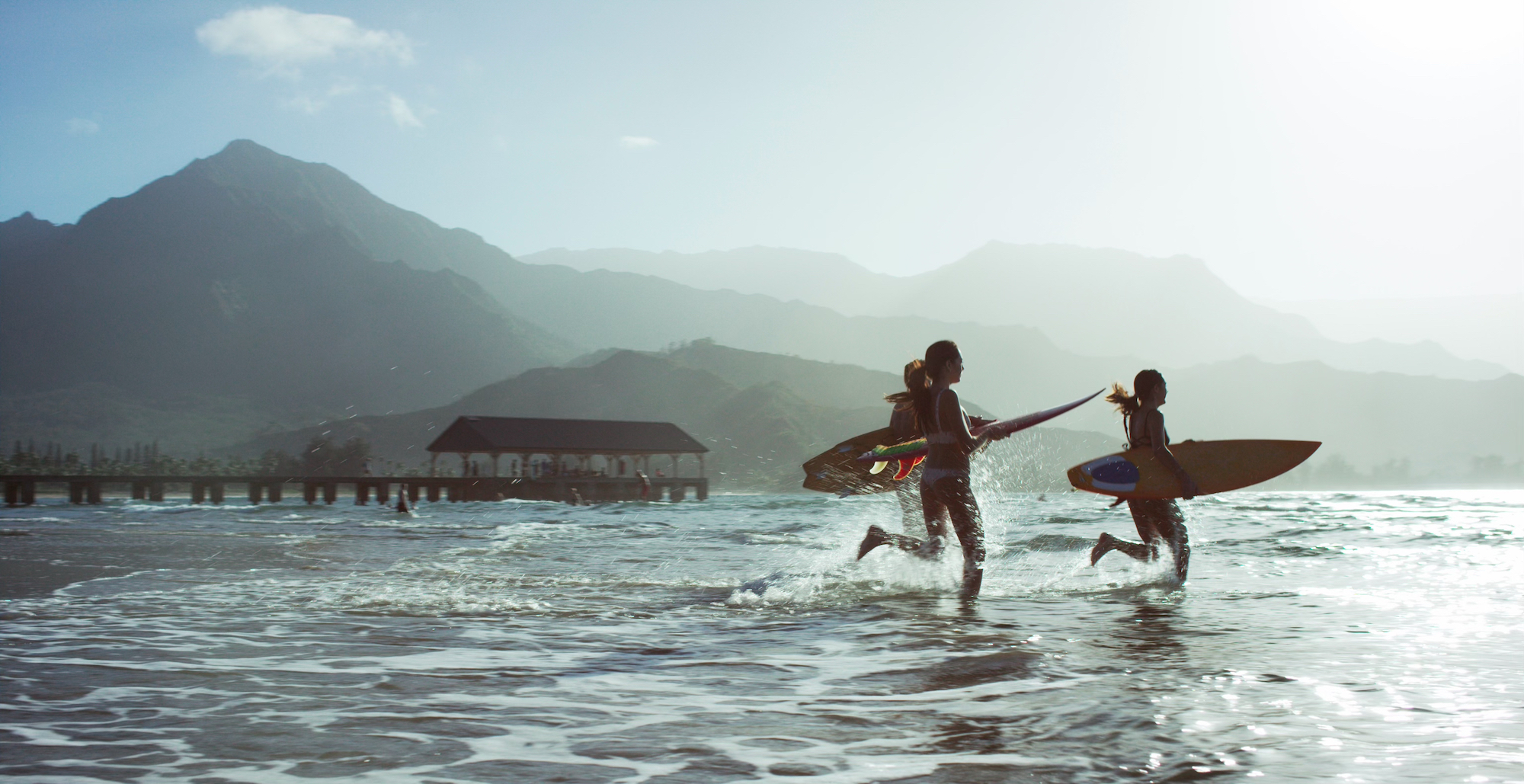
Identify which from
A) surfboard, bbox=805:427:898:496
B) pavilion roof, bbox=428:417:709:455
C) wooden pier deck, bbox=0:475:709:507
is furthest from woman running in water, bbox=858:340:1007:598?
pavilion roof, bbox=428:417:709:455

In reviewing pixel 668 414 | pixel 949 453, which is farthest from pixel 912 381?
pixel 668 414

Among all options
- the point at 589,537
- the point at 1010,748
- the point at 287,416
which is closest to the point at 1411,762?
the point at 1010,748

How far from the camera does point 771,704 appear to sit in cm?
441

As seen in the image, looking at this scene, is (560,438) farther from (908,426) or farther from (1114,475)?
(1114,475)

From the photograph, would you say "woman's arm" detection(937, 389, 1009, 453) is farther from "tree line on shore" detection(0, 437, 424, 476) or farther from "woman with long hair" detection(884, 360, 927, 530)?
"tree line on shore" detection(0, 437, 424, 476)

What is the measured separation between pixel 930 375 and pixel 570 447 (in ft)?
168

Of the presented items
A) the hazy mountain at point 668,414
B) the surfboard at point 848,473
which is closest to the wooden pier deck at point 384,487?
the surfboard at point 848,473

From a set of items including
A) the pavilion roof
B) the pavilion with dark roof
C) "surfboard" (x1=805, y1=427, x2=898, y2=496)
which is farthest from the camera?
the pavilion with dark roof

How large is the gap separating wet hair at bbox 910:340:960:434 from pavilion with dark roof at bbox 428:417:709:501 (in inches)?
1917

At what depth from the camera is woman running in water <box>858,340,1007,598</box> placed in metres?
7.49

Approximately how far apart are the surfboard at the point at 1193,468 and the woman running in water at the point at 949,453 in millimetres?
1499

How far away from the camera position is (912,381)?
780 cm

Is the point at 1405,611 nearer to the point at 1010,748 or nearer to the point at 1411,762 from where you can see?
the point at 1411,762

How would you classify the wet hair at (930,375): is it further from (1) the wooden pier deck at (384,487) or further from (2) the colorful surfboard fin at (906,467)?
(1) the wooden pier deck at (384,487)
